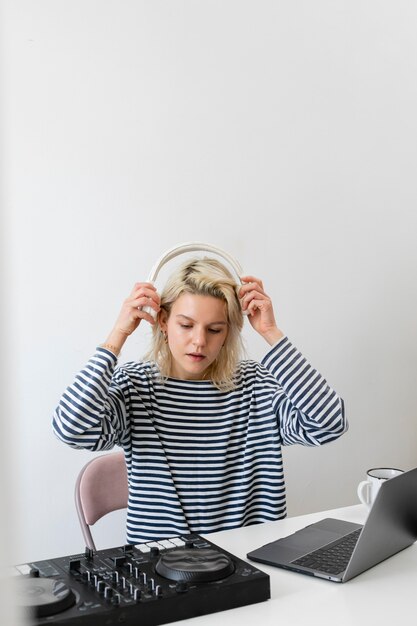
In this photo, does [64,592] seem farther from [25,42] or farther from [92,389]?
[25,42]

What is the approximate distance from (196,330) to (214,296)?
89 millimetres

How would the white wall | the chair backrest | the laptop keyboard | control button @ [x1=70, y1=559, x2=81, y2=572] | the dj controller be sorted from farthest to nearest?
the white wall, the chair backrest, the laptop keyboard, control button @ [x1=70, y1=559, x2=81, y2=572], the dj controller

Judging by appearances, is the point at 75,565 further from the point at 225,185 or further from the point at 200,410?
the point at 225,185

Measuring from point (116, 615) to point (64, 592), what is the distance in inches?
2.6

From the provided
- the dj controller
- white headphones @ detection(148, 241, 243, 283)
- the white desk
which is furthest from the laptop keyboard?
white headphones @ detection(148, 241, 243, 283)

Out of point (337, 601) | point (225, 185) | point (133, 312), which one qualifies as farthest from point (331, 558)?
point (225, 185)

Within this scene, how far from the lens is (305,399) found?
1.42 meters

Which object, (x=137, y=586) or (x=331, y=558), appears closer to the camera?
(x=137, y=586)

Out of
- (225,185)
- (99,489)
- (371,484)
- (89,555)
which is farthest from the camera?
(225,185)

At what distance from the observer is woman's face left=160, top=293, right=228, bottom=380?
142cm

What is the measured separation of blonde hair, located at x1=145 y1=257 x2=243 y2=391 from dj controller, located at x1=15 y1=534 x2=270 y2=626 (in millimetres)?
610

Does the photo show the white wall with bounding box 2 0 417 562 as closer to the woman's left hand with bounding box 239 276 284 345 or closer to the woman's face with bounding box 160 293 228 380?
the woman's face with bounding box 160 293 228 380

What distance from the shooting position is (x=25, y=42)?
1.67m

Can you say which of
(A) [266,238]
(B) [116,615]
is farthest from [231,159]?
(B) [116,615]
